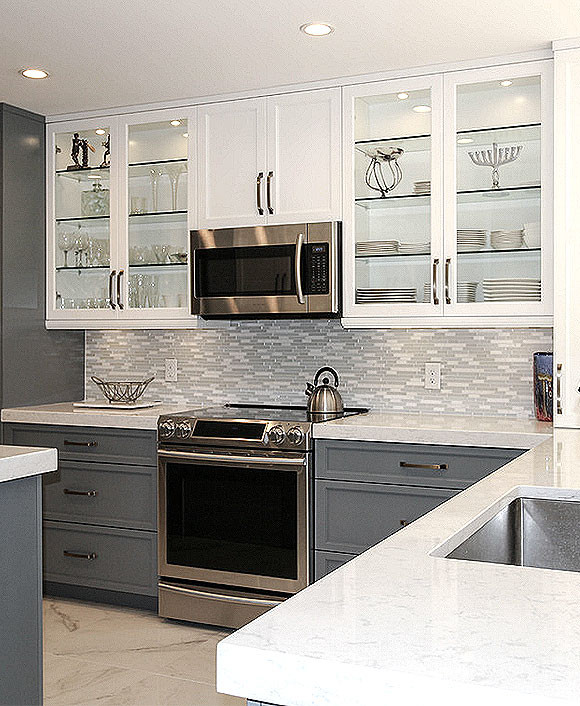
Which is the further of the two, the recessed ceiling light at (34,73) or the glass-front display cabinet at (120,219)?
the glass-front display cabinet at (120,219)

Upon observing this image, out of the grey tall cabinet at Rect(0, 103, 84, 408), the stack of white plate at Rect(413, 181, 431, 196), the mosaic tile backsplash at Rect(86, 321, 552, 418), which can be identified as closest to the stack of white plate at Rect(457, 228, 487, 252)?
the stack of white plate at Rect(413, 181, 431, 196)

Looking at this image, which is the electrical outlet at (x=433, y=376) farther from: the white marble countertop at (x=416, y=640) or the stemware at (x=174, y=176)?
the white marble countertop at (x=416, y=640)

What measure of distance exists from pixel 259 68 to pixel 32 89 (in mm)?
1115

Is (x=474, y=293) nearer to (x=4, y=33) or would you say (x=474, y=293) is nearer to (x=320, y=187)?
(x=320, y=187)

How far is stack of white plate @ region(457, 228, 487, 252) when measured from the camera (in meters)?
3.52

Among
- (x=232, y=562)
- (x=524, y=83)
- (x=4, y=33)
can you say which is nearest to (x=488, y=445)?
(x=232, y=562)

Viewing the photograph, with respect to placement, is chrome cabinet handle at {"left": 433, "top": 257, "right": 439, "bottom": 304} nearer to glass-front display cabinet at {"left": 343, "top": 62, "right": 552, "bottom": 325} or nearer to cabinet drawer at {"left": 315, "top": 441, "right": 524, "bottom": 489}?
glass-front display cabinet at {"left": 343, "top": 62, "right": 552, "bottom": 325}

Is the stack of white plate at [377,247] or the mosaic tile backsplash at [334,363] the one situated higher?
the stack of white plate at [377,247]

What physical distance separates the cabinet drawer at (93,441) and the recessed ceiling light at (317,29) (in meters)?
1.85

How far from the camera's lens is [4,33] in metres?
3.15

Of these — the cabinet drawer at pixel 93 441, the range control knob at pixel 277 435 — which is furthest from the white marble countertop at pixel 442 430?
the cabinet drawer at pixel 93 441

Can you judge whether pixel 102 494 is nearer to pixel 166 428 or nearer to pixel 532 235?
pixel 166 428

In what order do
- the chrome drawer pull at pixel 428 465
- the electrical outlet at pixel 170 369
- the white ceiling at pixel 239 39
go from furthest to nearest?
the electrical outlet at pixel 170 369
the chrome drawer pull at pixel 428 465
the white ceiling at pixel 239 39

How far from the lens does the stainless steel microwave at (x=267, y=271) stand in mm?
3733
